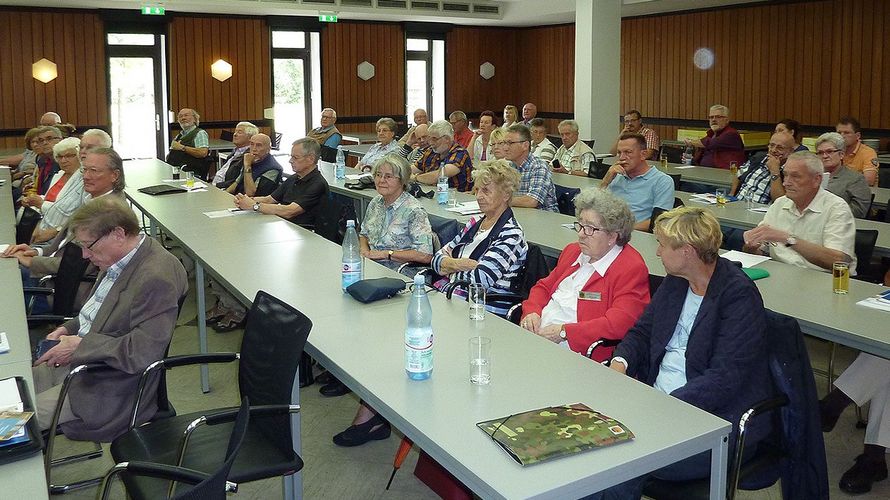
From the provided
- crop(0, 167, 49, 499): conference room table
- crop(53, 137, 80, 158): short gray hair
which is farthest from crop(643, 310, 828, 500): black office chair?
crop(53, 137, 80, 158): short gray hair

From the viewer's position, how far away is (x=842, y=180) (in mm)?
6223

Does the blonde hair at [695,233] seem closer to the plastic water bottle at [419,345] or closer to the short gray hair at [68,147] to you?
the plastic water bottle at [419,345]

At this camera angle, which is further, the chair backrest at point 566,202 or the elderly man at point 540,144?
the elderly man at point 540,144

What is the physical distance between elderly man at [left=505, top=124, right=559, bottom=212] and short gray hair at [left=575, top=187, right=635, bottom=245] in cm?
258

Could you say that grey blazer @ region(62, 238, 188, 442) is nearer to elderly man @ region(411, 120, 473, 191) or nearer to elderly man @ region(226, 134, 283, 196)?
elderly man @ region(226, 134, 283, 196)

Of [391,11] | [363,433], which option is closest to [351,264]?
[363,433]

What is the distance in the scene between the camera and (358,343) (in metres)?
3.01

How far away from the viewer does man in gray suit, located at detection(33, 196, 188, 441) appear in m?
3.10

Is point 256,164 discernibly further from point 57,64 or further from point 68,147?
point 57,64

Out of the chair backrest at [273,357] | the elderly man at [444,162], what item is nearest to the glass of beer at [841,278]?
the chair backrest at [273,357]

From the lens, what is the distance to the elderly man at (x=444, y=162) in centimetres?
746

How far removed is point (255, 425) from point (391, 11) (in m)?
12.1

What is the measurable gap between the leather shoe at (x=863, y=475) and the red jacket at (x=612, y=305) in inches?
48.0

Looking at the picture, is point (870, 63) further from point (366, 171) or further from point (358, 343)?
point (358, 343)
